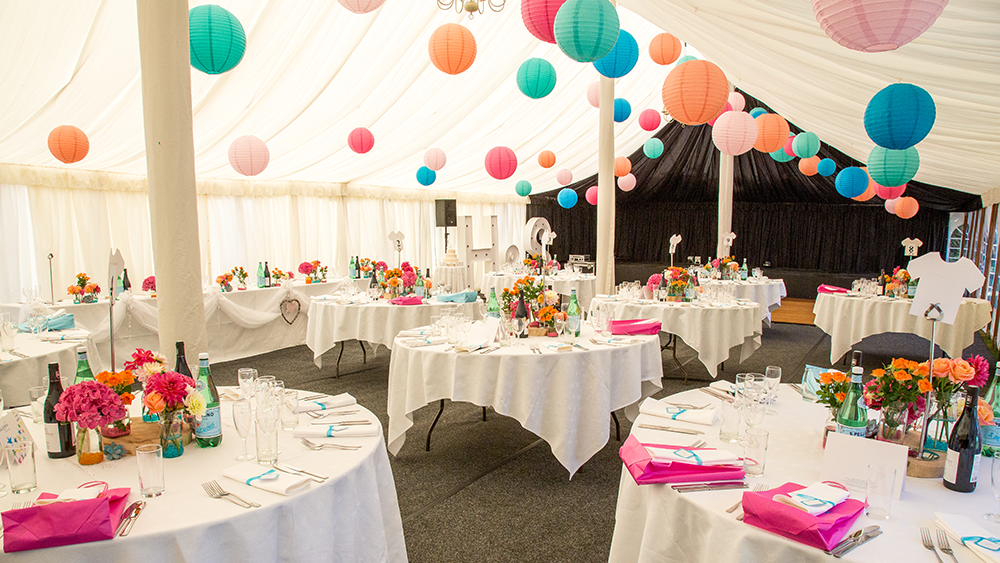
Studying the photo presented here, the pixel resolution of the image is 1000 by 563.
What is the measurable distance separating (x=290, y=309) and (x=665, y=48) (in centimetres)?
563

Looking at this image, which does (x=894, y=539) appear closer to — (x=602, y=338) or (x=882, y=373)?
(x=882, y=373)

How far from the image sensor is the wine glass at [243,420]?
1821mm

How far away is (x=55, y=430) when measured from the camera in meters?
1.86

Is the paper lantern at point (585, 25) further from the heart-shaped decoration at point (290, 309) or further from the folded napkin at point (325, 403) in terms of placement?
the heart-shaped decoration at point (290, 309)

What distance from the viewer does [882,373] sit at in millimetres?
1786

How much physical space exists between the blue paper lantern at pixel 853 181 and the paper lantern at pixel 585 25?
6545mm

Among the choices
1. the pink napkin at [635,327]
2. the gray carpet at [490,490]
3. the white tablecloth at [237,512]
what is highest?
the pink napkin at [635,327]

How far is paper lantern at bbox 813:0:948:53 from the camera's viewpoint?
1.96m

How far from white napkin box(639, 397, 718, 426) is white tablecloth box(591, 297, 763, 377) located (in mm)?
3322

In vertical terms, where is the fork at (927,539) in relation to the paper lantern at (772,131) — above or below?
below

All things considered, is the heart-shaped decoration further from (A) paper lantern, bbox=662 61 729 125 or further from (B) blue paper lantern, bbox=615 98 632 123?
(B) blue paper lantern, bbox=615 98 632 123

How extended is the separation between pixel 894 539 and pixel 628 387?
234 cm

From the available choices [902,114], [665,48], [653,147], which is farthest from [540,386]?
[653,147]

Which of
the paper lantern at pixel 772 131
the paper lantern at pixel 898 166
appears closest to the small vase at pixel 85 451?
the paper lantern at pixel 898 166
